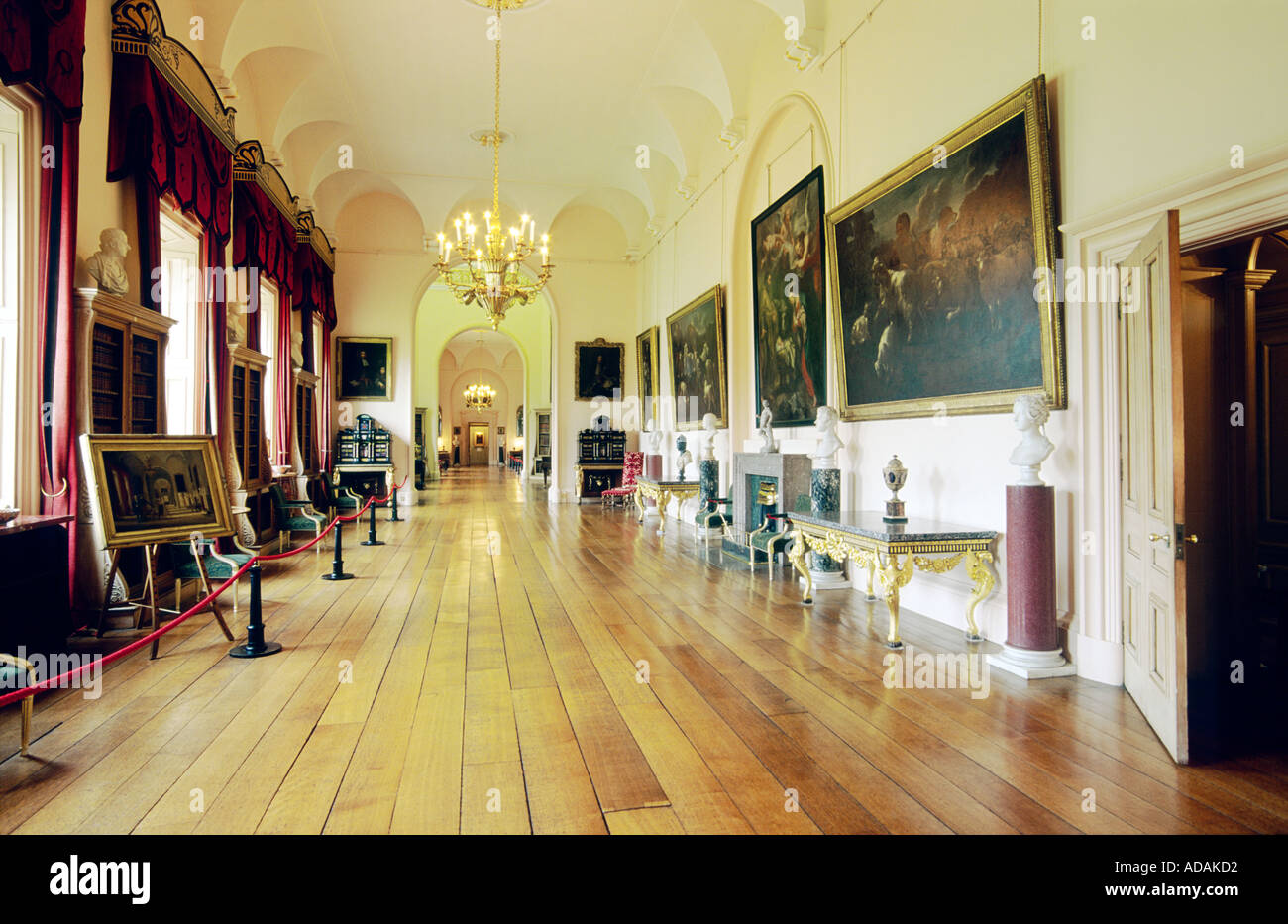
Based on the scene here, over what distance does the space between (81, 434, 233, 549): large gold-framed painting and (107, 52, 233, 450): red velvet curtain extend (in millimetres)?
1686

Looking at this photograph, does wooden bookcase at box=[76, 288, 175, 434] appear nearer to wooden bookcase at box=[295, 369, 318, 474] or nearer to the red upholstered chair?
wooden bookcase at box=[295, 369, 318, 474]

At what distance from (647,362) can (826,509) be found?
921cm

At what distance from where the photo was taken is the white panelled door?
10.0 ft

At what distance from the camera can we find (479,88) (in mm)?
10633

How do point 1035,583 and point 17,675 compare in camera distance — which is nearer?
point 17,675

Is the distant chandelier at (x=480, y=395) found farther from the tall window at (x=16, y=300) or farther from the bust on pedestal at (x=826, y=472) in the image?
the tall window at (x=16, y=300)

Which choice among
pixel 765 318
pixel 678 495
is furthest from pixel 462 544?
pixel 765 318

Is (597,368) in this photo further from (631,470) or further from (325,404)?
(325,404)

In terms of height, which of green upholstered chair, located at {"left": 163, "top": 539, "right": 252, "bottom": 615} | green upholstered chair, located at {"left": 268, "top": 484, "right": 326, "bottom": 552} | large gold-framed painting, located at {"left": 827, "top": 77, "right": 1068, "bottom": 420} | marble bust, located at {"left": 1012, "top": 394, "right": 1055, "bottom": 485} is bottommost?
green upholstered chair, located at {"left": 163, "top": 539, "right": 252, "bottom": 615}

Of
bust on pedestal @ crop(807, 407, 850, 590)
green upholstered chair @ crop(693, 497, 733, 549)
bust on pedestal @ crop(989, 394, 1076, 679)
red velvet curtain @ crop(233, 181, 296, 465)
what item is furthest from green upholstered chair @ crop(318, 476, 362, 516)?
bust on pedestal @ crop(989, 394, 1076, 679)

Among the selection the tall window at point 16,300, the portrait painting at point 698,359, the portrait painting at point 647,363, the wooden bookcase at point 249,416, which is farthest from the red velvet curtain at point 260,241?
the portrait painting at point 647,363

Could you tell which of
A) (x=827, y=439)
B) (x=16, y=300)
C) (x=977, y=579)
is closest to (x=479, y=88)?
(x=16, y=300)
